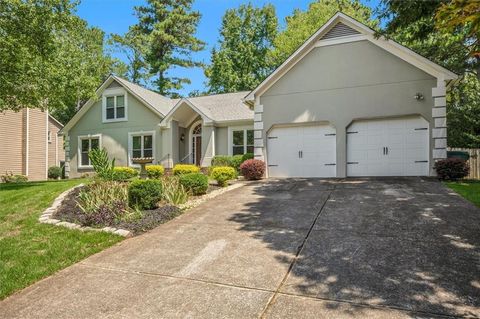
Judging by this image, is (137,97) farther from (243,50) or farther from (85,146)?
(243,50)

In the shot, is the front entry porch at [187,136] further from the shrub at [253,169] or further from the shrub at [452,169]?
the shrub at [452,169]

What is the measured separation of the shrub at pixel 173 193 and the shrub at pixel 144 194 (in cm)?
69

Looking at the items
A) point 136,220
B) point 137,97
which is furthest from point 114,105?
point 136,220

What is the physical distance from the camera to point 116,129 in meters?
21.2

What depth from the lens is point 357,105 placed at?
42.5ft

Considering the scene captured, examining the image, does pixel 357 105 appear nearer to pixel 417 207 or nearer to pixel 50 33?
pixel 417 207

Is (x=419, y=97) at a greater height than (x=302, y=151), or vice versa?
(x=419, y=97)

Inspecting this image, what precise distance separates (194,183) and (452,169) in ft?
28.6

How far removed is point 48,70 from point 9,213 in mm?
7965

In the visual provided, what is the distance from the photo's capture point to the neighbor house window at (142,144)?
66.7ft

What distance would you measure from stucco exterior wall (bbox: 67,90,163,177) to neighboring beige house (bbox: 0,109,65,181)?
8.57 feet

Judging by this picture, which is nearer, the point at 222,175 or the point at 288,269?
the point at 288,269

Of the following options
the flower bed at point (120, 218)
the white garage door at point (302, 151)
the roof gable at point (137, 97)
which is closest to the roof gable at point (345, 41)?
the white garage door at point (302, 151)

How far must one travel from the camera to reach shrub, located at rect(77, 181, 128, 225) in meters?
7.38
